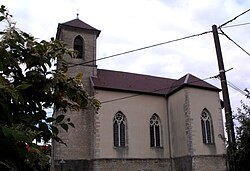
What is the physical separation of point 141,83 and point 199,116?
21.0 ft

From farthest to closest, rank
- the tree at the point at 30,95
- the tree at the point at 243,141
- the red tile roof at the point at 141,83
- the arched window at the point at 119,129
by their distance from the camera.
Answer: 1. the red tile roof at the point at 141,83
2. the arched window at the point at 119,129
3. the tree at the point at 243,141
4. the tree at the point at 30,95

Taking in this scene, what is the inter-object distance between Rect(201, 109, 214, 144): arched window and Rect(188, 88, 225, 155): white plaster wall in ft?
0.99

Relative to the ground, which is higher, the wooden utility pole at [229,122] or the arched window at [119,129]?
the arched window at [119,129]

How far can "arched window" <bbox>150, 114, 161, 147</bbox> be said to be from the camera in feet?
89.8

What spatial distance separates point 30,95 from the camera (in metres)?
3.16

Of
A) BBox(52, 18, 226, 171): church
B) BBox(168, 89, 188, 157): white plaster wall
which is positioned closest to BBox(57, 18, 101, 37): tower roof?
BBox(52, 18, 226, 171): church

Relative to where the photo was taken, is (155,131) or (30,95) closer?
(30,95)

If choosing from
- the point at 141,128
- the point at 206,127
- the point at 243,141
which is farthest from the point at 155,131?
the point at 243,141

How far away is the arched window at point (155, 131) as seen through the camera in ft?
89.8

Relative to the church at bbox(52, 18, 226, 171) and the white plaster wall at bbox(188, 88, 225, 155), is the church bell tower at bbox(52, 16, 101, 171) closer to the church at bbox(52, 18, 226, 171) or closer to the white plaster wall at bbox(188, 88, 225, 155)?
the church at bbox(52, 18, 226, 171)

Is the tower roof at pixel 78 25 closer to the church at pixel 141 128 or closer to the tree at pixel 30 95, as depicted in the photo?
the church at pixel 141 128

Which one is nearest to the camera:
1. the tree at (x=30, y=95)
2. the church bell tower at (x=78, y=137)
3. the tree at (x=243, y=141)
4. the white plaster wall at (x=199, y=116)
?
the tree at (x=30, y=95)

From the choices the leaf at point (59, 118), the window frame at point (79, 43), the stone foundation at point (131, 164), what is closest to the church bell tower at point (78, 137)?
the window frame at point (79, 43)

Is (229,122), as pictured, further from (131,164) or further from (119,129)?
(119,129)
